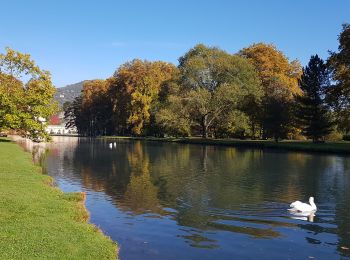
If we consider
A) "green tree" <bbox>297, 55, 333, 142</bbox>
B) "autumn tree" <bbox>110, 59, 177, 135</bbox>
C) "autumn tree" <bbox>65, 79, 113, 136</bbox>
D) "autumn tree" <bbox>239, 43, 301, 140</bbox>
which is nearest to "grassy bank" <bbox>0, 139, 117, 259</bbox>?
"green tree" <bbox>297, 55, 333, 142</bbox>

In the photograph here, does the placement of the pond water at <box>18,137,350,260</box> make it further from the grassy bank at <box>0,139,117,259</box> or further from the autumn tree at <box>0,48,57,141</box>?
the autumn tree at <box>0,48,57,141</box>

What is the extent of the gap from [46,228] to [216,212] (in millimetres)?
7908

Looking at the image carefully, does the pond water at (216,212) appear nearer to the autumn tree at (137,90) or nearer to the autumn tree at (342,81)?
the autumn tree at (342,81)

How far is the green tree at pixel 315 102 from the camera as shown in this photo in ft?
222

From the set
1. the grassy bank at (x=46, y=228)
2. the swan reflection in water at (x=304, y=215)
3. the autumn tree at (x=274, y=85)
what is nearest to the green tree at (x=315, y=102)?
Answer: the autumn tree at (x=274, y=85)

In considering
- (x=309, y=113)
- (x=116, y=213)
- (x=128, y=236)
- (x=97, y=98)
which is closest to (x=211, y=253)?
(x=128, y=236)

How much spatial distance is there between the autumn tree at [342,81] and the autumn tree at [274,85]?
43.5ft

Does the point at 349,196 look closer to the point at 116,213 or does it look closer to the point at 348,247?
the point at 348,247

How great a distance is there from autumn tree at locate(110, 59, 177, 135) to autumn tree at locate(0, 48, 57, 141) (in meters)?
52.1

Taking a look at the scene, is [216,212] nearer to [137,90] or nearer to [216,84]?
[216,84]

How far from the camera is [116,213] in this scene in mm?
17938

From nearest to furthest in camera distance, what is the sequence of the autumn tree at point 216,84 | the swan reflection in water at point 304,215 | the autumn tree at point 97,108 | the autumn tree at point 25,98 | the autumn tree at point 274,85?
the swan reflection in water at point 304,215 → the autumn tree at point 25,98 → the autumn tree at point 274,85 → the autumn tree at point 216,84 → the autumn tree at point 97,108

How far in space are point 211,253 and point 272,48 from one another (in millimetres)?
84508

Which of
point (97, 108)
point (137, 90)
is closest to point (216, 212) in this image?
point (137, 90)
